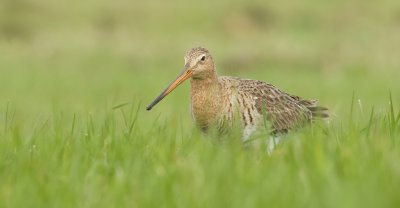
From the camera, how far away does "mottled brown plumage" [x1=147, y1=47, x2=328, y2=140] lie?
7820mm

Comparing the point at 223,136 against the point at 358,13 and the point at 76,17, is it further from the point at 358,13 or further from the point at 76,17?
the point at 358,13

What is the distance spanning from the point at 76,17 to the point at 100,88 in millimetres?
11113

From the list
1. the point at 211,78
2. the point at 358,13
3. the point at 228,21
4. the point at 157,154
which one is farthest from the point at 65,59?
the point at 157,154

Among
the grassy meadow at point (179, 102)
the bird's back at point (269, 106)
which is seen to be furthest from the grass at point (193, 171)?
the bird's back at point (269, 106)

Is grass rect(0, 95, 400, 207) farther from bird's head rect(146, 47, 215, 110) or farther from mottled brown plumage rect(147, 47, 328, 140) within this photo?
bird's head rect(146, 47, 215, 110)

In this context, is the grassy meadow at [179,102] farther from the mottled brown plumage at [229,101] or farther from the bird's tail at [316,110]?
the mottled brown plumage at [229,101]

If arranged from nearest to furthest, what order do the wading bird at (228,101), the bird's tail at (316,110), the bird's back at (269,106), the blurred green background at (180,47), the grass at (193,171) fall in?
the grass at (193,171) → the wading bird at (228,101) → the bird's back at (269,106) → the bird's tail at (316,110) → the blurred green background at (180,47)

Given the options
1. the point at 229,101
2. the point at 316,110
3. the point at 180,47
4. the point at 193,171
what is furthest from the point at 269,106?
the point at 180,47

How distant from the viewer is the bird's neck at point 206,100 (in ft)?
25.9

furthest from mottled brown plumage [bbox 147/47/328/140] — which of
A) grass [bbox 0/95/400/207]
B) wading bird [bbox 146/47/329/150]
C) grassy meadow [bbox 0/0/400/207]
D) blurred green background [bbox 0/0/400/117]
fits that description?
blurred green background [bbox 0/0/400/117]

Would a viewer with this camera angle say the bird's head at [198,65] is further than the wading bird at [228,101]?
Yes

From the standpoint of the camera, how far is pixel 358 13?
123 feet

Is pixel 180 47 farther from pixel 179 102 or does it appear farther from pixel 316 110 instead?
pixel 316 110

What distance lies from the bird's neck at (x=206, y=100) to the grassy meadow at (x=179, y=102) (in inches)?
16.2
